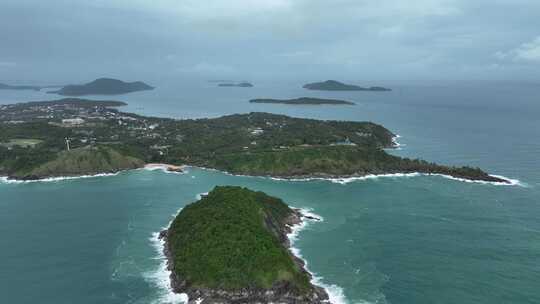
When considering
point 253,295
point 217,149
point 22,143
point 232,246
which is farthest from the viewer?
point 22,143

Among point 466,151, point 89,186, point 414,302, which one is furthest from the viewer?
point 466,151

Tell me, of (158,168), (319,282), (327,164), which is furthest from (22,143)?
(319,282)

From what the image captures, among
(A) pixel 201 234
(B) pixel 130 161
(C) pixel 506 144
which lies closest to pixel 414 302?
(A) pixel 201 234

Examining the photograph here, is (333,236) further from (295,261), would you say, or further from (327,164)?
(327,164)

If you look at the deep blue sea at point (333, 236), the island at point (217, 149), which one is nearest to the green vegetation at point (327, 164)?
the island at point (217, 149)

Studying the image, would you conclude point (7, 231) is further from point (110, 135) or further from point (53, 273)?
point (110, 135)

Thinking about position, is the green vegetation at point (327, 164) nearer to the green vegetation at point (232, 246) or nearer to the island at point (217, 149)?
the island at point (217, 149)
